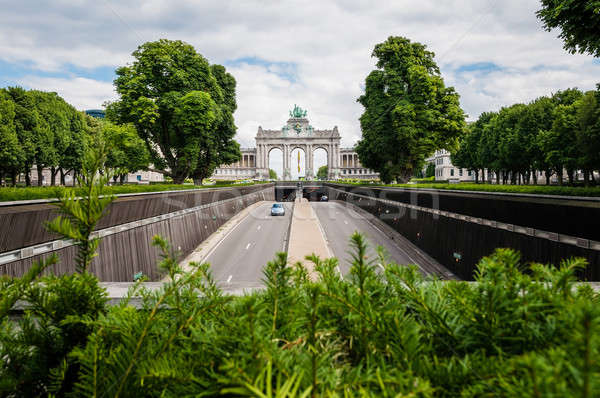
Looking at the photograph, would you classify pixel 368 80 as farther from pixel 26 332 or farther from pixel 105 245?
pixel 26 332

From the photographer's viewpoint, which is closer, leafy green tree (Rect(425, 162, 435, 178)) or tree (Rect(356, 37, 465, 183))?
tree (Rect(356, 37, 465, 183))

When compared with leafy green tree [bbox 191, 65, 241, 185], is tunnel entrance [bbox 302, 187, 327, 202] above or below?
below

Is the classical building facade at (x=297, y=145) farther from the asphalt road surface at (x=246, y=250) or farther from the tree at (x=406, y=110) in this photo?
the asphalt road surface at (x=246, y=250)

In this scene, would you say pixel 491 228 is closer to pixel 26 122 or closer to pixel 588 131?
pixel 588 131

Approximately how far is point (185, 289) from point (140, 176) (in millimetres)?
93793

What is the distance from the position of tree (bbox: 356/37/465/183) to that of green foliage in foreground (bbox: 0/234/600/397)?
27805 millimetres

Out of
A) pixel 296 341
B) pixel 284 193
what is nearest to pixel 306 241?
→ pixel 296 341

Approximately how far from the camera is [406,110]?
2711 centimetres

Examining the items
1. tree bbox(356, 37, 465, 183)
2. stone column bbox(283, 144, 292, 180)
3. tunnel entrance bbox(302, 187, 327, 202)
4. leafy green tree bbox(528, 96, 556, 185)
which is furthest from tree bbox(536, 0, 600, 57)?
stone column bbox(283, 144, 292, 180)

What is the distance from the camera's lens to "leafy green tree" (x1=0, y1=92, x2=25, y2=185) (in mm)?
30391

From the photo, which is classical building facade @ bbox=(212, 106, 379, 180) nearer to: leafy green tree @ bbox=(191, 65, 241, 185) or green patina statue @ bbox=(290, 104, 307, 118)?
green patina statue @ bbox=(290, 104, 307, 118)

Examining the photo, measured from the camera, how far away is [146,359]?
1.07 m

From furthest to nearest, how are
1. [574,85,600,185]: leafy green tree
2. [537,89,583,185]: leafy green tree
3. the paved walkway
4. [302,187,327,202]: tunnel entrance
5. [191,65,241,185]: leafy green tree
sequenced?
[302,187,327,202]: tunnel entrance < [191,65,241,185]: leafy green tree < [537,89,583,185]: leafy green tree < [574,85,600,185]: leafy green tree < the paved walkway

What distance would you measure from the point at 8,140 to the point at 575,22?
139 ft
